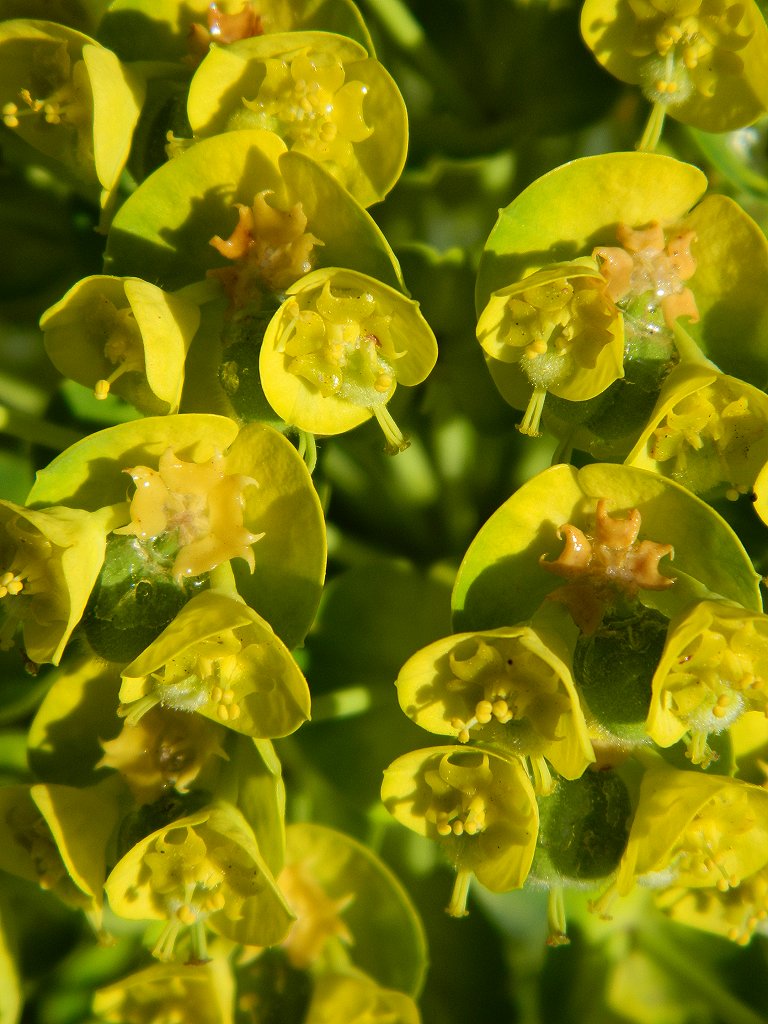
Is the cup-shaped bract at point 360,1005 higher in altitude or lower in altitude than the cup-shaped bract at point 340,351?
lower

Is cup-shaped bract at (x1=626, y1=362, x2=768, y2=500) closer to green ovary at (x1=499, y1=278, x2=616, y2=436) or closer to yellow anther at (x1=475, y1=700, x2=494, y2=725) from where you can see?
green ovary at (x1=499, y1=278, x2=616, y2=436)

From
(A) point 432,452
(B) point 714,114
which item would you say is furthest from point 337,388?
(B) point 714,114

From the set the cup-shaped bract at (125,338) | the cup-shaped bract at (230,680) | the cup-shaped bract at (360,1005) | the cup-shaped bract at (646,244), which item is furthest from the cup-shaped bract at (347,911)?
the cup-shaped bract at (646,244)

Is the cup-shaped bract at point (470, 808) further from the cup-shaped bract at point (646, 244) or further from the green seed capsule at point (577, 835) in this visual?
the cup-shaped bract at point (646, 244)

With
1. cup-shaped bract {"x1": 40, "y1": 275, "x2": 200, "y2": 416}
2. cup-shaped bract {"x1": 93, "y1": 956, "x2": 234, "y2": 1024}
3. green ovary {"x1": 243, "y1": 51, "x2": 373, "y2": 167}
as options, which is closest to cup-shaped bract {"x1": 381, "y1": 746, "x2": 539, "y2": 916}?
cup-shaped bract {"x1": 93, "y1": 956, "x2": 234, "y2": 1024}

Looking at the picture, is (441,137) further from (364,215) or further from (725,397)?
(725,397)

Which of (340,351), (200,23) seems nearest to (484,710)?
(340,351)
